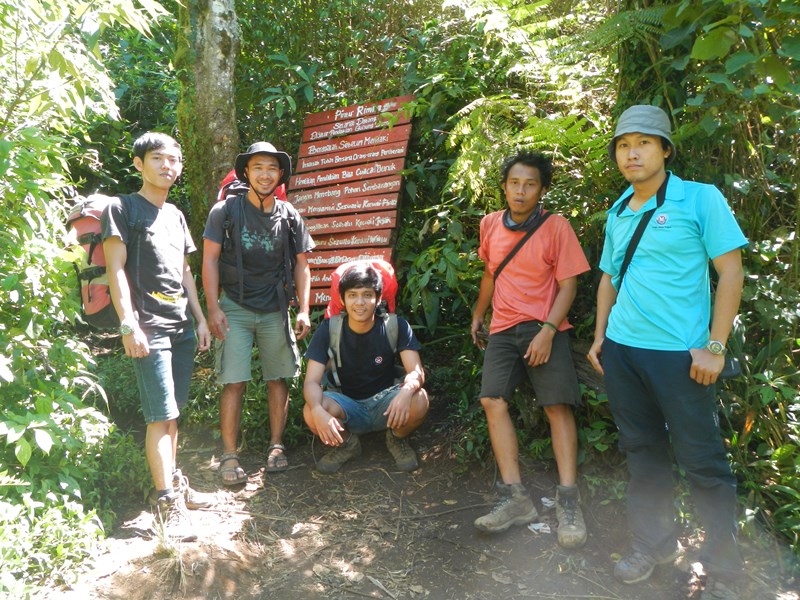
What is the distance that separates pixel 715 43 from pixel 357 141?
3.58 m

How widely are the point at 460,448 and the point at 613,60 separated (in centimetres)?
281

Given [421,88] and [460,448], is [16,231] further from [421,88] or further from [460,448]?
[421,88]

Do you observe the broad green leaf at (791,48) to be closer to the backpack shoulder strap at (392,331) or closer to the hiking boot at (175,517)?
the backpack shoulder strap at (392,331)

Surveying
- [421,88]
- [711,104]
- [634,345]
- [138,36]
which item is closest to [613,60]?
[711,104]

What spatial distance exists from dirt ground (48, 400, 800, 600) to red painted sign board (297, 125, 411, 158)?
282 centimetres

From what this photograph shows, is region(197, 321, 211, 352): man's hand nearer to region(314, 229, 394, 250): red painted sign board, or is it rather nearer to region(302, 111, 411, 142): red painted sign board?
region(314, 229, 394, 250): red painted sign board

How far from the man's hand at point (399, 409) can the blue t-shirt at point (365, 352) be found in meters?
0.37

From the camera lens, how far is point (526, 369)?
3.96 metres

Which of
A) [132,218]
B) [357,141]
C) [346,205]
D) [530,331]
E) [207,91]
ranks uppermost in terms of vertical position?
[207,91]

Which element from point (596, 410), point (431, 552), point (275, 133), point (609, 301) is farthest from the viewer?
point (275, 133)

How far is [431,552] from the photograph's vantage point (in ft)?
12.0

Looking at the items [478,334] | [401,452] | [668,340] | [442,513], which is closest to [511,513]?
[442,513]

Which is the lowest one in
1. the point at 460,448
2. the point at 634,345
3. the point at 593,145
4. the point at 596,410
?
the point at 460,448

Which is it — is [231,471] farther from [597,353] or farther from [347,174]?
[347,174]
